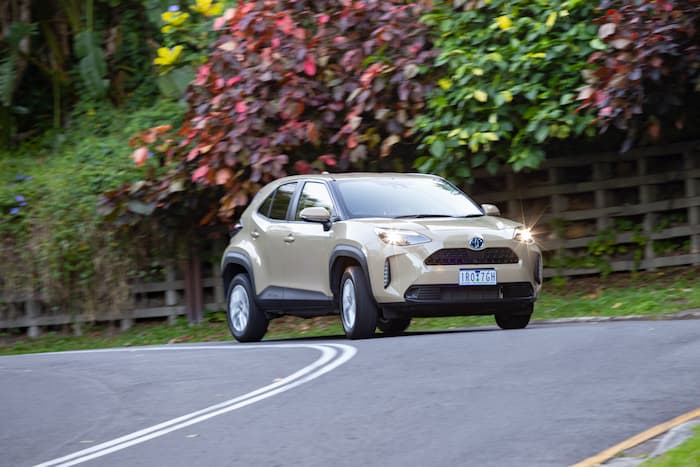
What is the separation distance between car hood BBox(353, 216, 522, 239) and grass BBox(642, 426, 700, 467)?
554 cm

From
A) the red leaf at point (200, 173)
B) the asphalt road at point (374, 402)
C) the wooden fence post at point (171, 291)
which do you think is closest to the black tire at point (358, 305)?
the asphalt road at point (374, 402)

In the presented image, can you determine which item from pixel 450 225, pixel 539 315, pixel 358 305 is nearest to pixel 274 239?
pixel 358 305

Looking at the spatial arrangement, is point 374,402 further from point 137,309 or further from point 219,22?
point 137,309

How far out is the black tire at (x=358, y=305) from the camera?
11.7 meters

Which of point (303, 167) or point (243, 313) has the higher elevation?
point (303, 167)

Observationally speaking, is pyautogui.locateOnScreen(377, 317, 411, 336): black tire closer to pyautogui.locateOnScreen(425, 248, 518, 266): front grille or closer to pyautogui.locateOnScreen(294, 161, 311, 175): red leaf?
pyautogui.locateOnScreen(425, 248, 518, 266): front grille

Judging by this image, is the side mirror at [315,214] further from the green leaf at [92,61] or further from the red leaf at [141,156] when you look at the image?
the green leaf at [92,61]

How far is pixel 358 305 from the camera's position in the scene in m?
11.7

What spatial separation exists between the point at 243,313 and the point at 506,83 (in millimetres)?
4438

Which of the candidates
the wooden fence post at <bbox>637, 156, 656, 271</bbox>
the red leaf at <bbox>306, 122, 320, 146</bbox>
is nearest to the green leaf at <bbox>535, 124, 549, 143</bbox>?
the wooden fence post at <bbox>637, 156, 656, 271</bbox>

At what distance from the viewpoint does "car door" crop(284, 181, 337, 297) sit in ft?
40.7

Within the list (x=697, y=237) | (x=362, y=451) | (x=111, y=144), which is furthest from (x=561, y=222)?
(x=362, y=451)

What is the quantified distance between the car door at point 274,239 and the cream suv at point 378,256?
0.01 meters

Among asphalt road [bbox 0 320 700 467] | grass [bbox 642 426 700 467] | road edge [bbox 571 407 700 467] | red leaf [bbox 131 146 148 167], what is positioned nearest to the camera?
grass [bbox 642 426 700 467]
